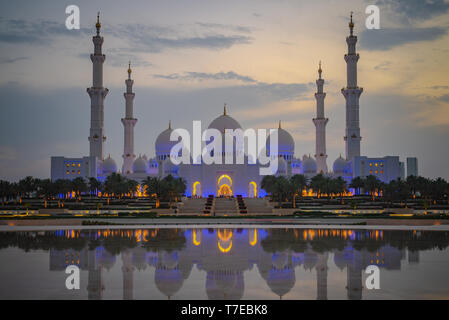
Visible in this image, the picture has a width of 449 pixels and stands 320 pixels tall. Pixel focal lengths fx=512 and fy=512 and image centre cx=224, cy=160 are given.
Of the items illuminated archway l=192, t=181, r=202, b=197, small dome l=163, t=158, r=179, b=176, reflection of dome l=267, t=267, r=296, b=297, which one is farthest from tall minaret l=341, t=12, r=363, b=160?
reflection of dome l=267, t=267, r=296, b=297

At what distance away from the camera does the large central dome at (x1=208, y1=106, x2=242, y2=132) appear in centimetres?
6388

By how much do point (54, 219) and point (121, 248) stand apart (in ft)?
43.6

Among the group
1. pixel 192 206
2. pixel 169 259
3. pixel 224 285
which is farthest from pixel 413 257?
pixel 192 206

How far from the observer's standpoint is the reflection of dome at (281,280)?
31.8 ft

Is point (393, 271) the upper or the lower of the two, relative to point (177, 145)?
lower

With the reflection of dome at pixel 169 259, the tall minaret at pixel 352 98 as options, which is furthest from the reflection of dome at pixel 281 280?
the tall minaret at pixel 352 98

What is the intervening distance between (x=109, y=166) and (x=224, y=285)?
2451 inches

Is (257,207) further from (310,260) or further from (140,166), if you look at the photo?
(140,166)

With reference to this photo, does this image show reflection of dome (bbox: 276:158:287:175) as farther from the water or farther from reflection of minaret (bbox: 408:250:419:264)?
reflection of minaret (bbox: 408:250:419:264)

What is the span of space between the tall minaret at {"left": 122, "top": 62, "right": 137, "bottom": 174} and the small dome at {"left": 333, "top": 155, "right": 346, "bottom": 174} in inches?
1090

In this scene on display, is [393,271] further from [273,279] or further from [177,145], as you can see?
[177,145]
